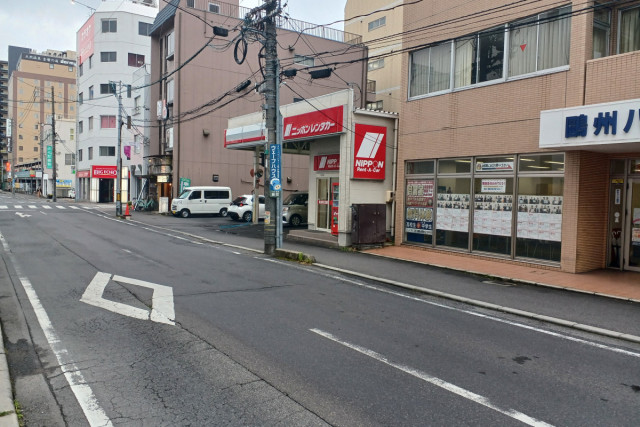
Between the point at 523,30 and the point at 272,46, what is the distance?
7.12m

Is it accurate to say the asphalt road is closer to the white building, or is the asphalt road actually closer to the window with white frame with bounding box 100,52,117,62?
the white building

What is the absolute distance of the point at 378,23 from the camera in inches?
1654

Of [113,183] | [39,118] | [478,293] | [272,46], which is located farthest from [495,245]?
[39,118]

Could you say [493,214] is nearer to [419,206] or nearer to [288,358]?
[419,206]

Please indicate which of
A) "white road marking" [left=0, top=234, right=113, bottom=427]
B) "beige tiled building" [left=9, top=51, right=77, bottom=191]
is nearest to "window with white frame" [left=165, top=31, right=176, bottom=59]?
"white road marking" [left=0, top=234, right=113, bottom=427]

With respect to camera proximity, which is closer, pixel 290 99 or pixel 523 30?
pixel 523 30

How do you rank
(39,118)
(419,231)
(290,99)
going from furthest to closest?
1. (39,118)
2. (290,99)
3. (419,231)

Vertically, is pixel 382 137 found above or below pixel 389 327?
above

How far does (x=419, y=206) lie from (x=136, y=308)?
10341 mm

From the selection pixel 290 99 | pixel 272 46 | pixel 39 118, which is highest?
pixel 39 118

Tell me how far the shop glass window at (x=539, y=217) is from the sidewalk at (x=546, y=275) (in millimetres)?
495

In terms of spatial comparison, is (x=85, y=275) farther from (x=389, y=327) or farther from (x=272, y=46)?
(x=272, y=46)

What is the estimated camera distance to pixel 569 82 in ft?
38.5

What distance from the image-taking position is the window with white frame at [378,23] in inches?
1625
